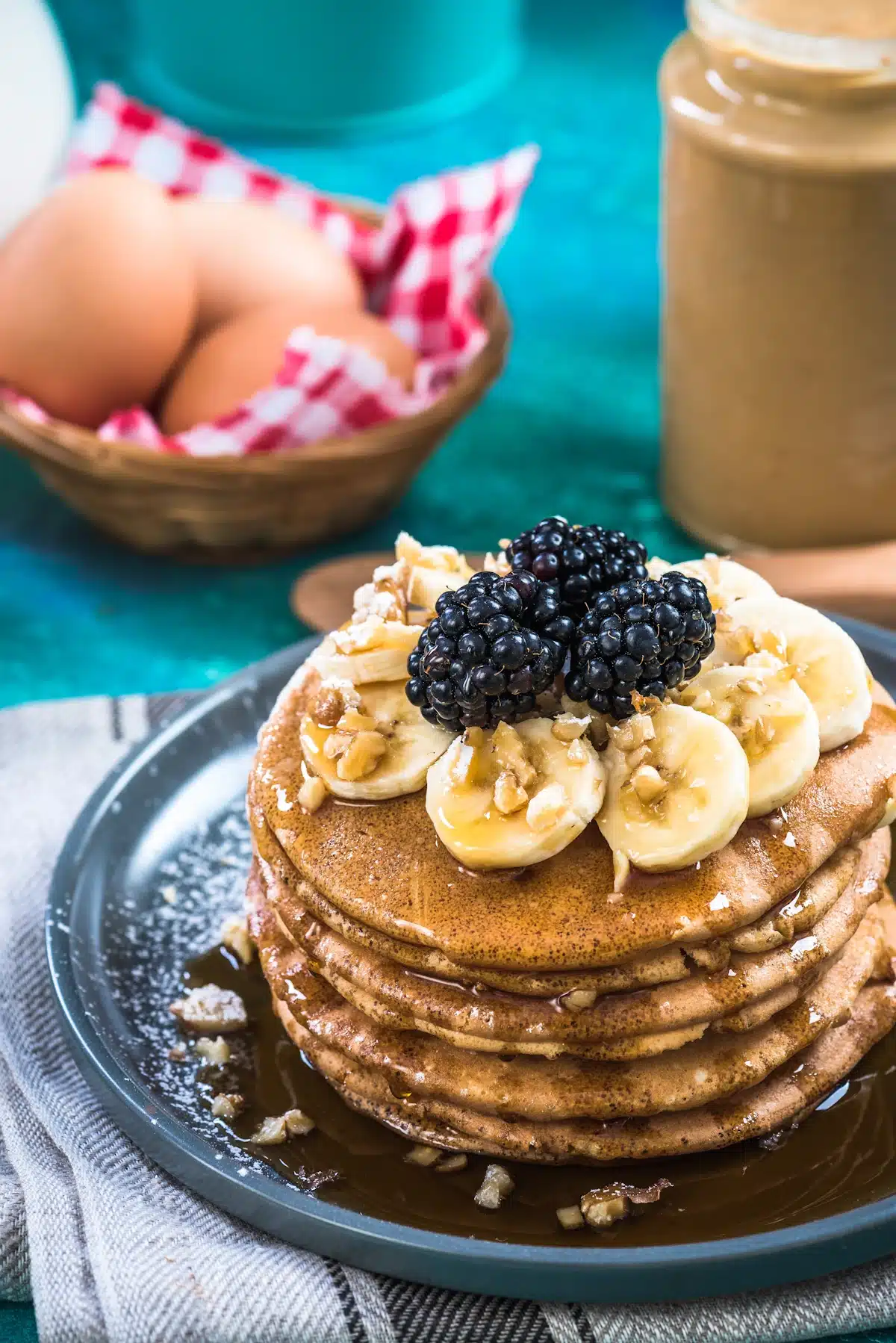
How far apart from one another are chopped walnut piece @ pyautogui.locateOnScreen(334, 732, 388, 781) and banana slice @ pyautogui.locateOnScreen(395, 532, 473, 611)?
209 millimetres

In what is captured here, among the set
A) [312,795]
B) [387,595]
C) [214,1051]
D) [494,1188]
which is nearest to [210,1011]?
[214,1051]

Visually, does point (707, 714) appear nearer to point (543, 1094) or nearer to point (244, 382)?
point (543, 1094)

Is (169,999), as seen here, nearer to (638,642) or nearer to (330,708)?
(330,708)

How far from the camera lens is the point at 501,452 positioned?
332cm

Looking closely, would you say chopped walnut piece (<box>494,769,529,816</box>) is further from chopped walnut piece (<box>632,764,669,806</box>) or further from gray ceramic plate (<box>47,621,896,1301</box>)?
gray ceramic plate (<box>47,621,896,1301</box>)

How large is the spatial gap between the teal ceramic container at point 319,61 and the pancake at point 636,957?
297 cm

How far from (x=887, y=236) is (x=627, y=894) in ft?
4.40

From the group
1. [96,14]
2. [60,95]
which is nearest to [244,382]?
[60,95]

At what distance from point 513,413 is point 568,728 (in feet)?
5.99

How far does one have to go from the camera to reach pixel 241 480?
2729 mm

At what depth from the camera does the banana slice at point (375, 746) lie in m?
1.78

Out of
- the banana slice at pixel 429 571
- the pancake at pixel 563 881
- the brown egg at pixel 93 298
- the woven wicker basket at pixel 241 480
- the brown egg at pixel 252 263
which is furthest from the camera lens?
the brown egg at pixel 252 263

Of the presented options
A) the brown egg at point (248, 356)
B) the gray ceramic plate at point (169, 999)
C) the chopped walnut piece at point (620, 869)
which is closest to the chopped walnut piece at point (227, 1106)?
the gray ceramic plate at point (169, 999)

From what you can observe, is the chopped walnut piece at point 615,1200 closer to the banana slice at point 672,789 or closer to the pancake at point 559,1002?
the pancake at point 559,1002
